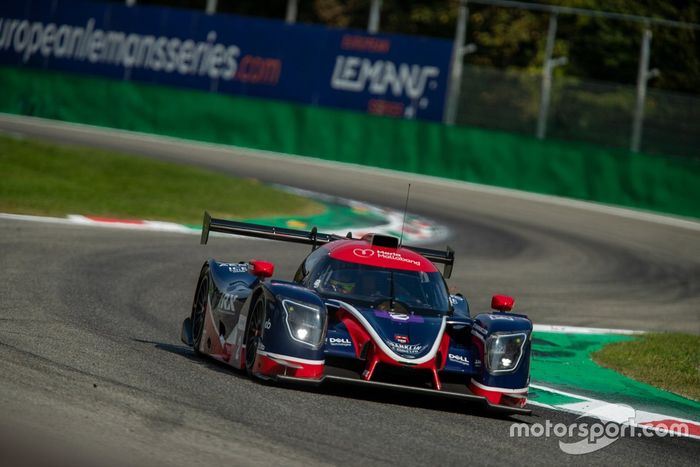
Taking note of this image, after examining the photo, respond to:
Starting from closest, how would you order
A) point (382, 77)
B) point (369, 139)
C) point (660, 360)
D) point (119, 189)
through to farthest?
point (660, 360) < point (119, 189) < point (369, 139) < point (382, 77)

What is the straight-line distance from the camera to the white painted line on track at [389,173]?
28.2m

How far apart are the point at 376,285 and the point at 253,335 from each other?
3.67ft

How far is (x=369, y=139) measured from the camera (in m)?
32.1

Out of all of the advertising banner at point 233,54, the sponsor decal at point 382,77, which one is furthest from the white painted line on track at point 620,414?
the sponsor decal at point 382,77

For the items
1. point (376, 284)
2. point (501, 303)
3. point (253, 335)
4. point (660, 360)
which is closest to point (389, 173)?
point (660, 360)

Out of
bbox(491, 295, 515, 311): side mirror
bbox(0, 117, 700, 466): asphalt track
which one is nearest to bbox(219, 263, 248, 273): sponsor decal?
bbox(0, 117, 700, 466): asphalt track

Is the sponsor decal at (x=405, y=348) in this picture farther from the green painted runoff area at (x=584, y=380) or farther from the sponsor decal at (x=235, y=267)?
the sponsor decal at (x=235, y=267)

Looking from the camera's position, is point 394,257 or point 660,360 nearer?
point 394,257

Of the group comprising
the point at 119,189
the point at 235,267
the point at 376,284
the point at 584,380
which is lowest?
the point at 119,189

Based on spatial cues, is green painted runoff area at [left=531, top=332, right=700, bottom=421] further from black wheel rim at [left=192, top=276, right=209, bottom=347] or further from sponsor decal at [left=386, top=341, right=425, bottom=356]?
black wheel rim at [left=192, top=276, right=209, bottom=347]

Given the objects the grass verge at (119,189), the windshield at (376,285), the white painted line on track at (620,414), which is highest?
the windshield at (376,285)

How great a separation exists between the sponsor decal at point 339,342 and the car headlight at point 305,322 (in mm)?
129

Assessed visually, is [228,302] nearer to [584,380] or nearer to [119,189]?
[584,380]

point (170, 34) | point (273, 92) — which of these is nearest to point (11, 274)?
point (273, 92)
